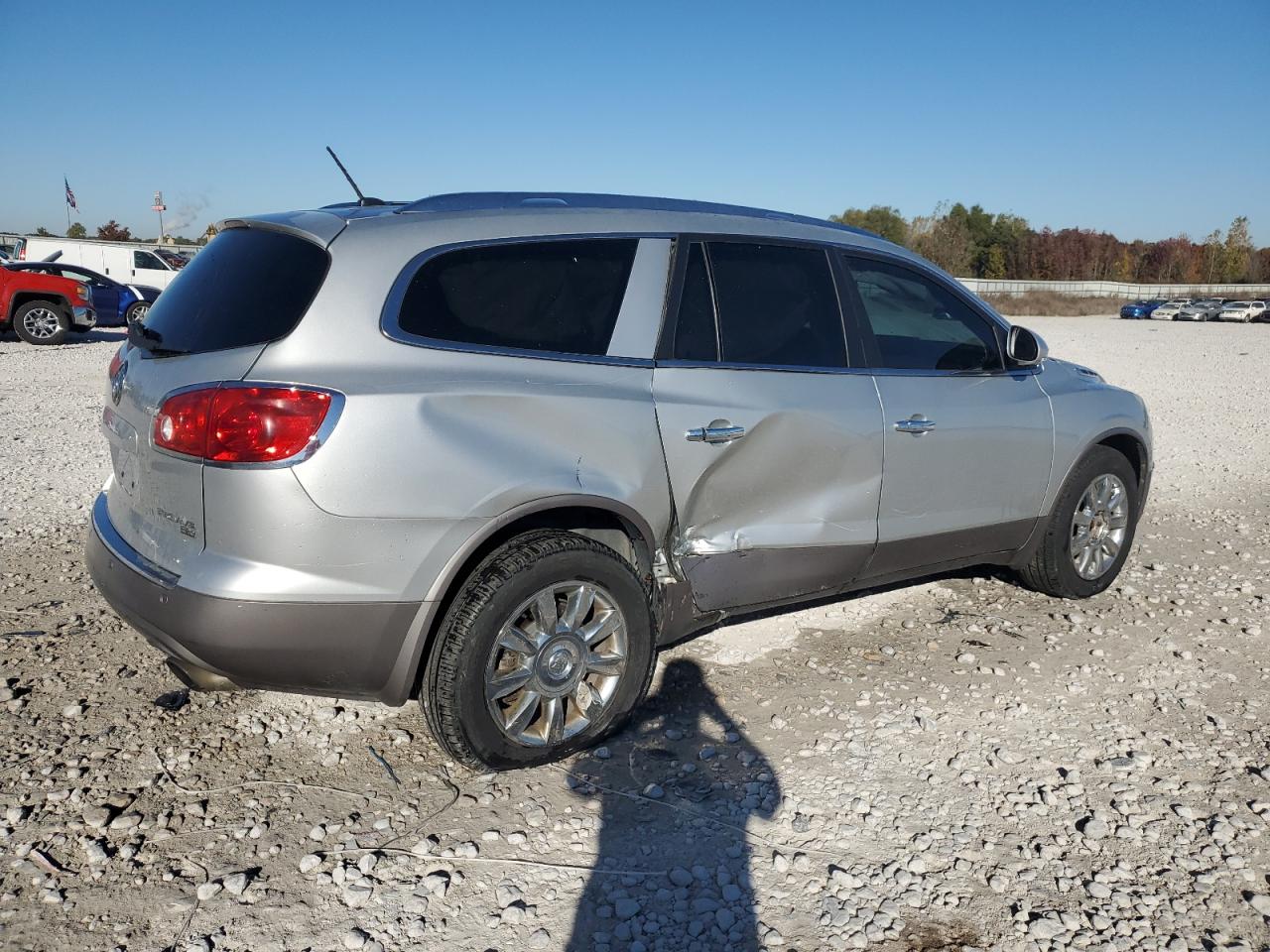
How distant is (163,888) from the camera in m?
2.66

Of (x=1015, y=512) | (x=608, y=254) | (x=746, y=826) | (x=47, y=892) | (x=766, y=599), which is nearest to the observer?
(x=47, y=892)

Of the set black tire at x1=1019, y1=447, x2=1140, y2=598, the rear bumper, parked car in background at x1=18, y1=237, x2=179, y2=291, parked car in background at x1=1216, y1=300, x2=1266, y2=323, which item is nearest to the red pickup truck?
parked car in background at x1=18, y1=237, x2=179, y2=291

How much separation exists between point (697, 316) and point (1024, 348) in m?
1.73

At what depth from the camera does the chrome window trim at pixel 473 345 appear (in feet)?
9.79

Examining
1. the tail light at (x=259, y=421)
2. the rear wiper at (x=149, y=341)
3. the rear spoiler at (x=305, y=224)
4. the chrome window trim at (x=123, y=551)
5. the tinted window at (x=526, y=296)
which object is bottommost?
the chrome window trim at (x=123, y=551)

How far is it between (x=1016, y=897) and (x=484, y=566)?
5.80 ft

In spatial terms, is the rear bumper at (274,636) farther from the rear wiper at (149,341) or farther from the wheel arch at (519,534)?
the rear wiper at (149,341)

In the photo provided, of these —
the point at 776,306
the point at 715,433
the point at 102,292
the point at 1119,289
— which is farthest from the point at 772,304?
the point at 1119,289

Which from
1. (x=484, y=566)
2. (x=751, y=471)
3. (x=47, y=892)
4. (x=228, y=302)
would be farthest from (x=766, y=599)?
(x=47, y=892)

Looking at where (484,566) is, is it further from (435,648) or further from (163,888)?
(163,888)

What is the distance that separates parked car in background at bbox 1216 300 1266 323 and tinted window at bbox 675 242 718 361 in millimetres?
61702

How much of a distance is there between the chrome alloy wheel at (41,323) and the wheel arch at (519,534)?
16.8 m

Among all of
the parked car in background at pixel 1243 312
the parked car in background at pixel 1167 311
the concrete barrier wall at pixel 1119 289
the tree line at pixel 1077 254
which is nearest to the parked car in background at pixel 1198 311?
the parked car in background at pixel 1167 311

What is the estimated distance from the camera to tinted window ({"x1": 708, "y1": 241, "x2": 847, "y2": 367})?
3709 mm
